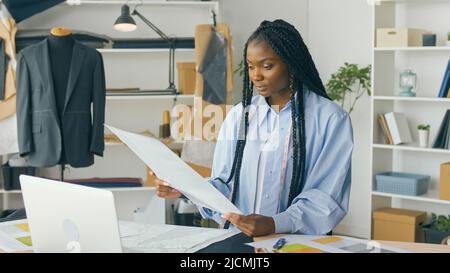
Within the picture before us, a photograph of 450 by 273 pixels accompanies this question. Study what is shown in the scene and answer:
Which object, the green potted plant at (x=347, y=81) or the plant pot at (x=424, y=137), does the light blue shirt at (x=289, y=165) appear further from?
the green potted plant at (x=347, y=81)

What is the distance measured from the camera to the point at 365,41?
210 inches

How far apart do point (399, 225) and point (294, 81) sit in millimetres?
2883

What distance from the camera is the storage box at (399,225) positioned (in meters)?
4.74

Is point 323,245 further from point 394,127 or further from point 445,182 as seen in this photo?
point 394,127

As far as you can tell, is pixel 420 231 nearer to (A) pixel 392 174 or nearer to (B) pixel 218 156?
(A) pixel 392 174

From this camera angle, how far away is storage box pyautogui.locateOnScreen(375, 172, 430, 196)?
15.6 feet

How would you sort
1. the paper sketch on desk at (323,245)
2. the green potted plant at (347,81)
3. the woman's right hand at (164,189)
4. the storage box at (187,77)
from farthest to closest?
the green potted plant at (347,81) → the storage box at (187,77) → the woman's right hand at (164,189) → the paper sketch on desk at (323,245)

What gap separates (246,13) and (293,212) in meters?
3.64

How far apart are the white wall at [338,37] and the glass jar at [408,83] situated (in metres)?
0.49

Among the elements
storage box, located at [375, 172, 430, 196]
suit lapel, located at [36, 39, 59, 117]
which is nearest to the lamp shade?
suit lapel, located at [36, 39, 59, 117]

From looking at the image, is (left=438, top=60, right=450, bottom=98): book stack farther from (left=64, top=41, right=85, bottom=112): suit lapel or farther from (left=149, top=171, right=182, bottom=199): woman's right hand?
(left=149, top=171, right=182, bottom=199): woman's right hand

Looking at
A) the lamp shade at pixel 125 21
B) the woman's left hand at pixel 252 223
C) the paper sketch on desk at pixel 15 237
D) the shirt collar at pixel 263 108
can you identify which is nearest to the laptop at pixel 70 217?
the paper sketch on desk at pixel 15 237

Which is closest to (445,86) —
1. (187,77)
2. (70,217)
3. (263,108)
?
(187,77)
